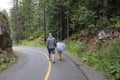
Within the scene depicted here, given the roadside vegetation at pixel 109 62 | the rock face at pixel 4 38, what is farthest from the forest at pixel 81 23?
the rock face at pixel 4 38

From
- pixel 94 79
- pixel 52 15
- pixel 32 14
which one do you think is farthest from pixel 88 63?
pixel 32 14

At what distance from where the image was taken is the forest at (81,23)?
15634 millimetres

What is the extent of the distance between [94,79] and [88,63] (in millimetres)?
5749

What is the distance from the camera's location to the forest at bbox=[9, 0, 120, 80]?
15634 millimetres

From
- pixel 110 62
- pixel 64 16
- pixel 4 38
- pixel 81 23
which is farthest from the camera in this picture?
pixel 64 16

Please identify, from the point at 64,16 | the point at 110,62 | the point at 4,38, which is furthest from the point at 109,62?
the point at 64,16

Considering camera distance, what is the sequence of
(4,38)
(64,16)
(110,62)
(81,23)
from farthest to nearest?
(64,16) → (81,23) → (4,38) → (110,62)

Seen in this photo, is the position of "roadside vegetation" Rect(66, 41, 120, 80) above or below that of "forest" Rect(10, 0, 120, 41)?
below

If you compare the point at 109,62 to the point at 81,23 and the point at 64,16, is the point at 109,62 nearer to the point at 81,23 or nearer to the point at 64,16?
the point at 81,23

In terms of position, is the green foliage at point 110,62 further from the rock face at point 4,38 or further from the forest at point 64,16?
the rock face at point 4,38

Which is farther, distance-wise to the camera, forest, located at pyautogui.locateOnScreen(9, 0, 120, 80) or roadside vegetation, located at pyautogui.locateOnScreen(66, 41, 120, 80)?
forest, located at pyautogui.locateOnScreen(9, 0, 120, 80)

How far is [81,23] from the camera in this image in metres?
25.7

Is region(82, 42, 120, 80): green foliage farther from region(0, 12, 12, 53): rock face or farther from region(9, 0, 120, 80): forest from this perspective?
region(0, 12, 12, 53): rock face

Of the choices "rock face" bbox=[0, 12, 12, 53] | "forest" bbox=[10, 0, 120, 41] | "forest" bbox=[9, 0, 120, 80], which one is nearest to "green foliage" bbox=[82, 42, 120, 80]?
"forest" bbox=[9, 0, 120, 80]
